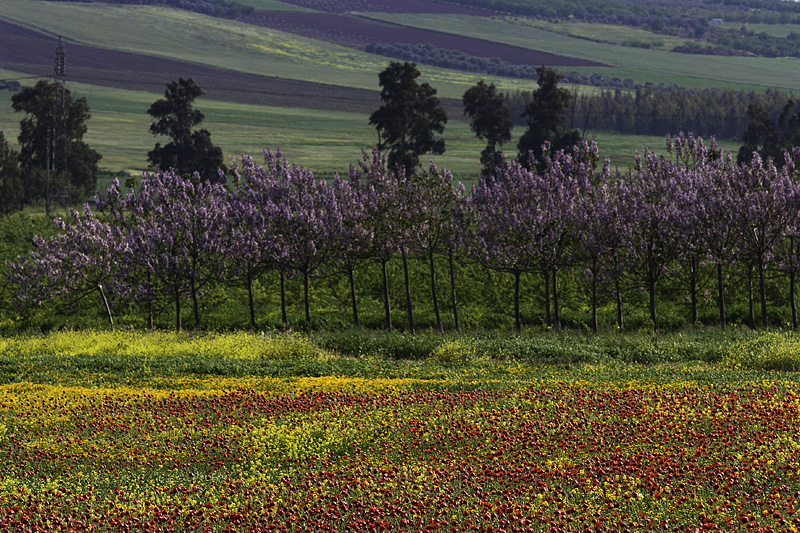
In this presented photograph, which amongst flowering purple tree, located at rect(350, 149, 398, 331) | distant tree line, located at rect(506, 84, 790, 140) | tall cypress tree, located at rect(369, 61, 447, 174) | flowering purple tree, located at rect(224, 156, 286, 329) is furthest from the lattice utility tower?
distant tree line, located at rect(506, 84, 790, 140)

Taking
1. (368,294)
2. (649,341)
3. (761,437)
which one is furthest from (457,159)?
(761,437)

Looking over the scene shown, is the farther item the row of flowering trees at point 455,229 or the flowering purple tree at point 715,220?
the row of flowering trees at point 455,229

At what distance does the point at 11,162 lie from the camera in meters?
90.1

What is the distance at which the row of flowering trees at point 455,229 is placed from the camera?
35781 millimetres

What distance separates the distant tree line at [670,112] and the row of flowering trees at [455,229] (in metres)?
116

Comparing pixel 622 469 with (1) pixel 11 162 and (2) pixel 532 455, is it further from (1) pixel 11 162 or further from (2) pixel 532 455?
(1) pixel 11 162

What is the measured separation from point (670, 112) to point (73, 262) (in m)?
139

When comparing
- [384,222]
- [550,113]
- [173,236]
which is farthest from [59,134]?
[384,222]

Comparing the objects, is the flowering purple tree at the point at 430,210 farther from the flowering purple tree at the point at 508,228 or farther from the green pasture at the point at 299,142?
the green pasture at the point at 299,142

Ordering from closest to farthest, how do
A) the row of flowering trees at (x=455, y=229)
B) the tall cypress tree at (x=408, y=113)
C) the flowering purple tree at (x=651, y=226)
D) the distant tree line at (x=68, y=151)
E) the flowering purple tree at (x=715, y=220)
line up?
1. the flowering purple tree at (x=715, y=220)
2. the flowering purple tree at (x=651, y=226)
3. the row of flowering trees at (x=455, y=229)
4. the tall cypress tree at (x=408, y=113)
5. the distant tree line at (x=68, y=151)

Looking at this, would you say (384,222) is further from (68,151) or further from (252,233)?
(68,151)

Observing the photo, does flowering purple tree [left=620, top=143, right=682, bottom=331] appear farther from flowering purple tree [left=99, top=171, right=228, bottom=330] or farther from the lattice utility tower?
the lattice utility tower

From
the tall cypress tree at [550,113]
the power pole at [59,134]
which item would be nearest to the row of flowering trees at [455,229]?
the tall cypress tree at [550,113]

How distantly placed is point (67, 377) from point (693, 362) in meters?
17.8
